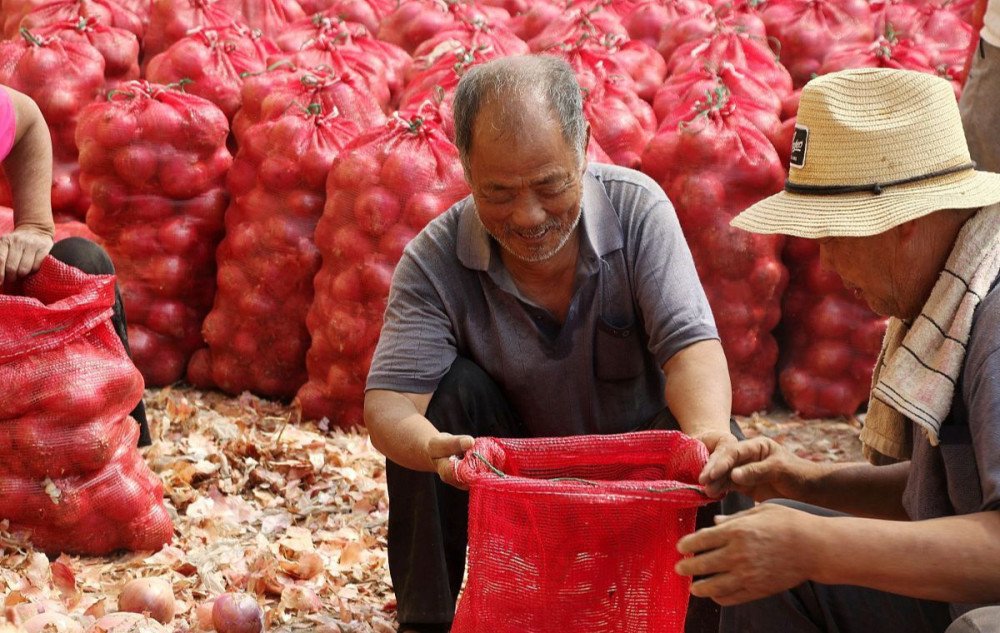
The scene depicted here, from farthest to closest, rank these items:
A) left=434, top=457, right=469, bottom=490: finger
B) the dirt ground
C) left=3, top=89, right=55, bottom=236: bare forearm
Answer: left=3, top=89, right=55, bottom=236: bare forearm
the dirt ground
left=434, top=457, right=469, bottom=490: finger

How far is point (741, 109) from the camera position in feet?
13.0

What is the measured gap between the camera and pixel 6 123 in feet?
9.80

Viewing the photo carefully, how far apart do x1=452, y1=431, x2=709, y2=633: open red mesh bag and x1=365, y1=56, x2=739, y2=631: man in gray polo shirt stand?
45 centimetres

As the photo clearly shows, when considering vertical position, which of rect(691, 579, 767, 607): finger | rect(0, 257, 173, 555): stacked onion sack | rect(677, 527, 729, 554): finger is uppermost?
rect(677, 527, 729, 554): finger

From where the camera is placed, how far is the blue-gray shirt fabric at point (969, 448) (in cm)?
148

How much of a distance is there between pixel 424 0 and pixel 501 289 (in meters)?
3.21

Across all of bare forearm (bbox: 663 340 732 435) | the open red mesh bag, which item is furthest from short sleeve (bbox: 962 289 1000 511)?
bare forearm (bbox: 663 340 732 435)

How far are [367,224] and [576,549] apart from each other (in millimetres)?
2024

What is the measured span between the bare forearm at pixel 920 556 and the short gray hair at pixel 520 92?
101 centimetres

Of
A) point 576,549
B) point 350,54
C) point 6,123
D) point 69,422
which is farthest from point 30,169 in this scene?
point 576,549

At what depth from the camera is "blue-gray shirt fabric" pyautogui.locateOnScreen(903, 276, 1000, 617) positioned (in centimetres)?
148

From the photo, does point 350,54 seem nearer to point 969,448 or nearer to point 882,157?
point 882,157

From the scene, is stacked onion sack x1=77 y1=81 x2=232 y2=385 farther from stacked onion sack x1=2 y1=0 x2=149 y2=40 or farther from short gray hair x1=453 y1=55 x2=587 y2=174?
short gray hair x1=453 y1=55 x2=587 y2=174

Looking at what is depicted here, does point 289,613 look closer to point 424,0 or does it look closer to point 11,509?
point 11,509
